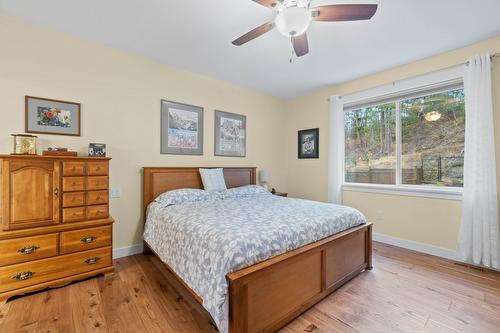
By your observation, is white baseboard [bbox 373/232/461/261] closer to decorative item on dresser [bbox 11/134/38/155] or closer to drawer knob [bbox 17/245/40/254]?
drawer knob [bbox 17/245/40/254]

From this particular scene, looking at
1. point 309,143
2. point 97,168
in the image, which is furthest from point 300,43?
point 309,143

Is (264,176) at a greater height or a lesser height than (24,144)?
lesser

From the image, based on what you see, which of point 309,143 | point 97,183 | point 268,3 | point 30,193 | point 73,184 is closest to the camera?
point 268,3

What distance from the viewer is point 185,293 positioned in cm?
214

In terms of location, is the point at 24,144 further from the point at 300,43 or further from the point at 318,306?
the point at 318,306

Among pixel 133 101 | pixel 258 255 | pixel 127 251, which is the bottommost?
pixel 127 251

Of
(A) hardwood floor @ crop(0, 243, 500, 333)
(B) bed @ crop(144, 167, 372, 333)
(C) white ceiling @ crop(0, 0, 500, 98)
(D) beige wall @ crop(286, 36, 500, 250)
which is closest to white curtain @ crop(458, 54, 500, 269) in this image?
(D) beige wall @ crop(286, 36, 500, 250)

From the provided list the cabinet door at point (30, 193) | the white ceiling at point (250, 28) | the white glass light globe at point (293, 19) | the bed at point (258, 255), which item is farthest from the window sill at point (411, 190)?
the cabinet door at point (30, 193)

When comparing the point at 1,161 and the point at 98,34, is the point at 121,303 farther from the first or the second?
the point at 98,34

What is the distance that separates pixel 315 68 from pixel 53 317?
13.1ft

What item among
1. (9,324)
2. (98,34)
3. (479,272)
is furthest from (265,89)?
(9,324)

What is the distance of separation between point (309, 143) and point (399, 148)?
1.54m

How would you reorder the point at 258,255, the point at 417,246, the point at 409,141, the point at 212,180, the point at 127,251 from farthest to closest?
the point at 212,180, the point at 409,141, the point at 417,246, the point at 127,251, the point at 258,255

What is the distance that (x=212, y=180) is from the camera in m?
3.51
